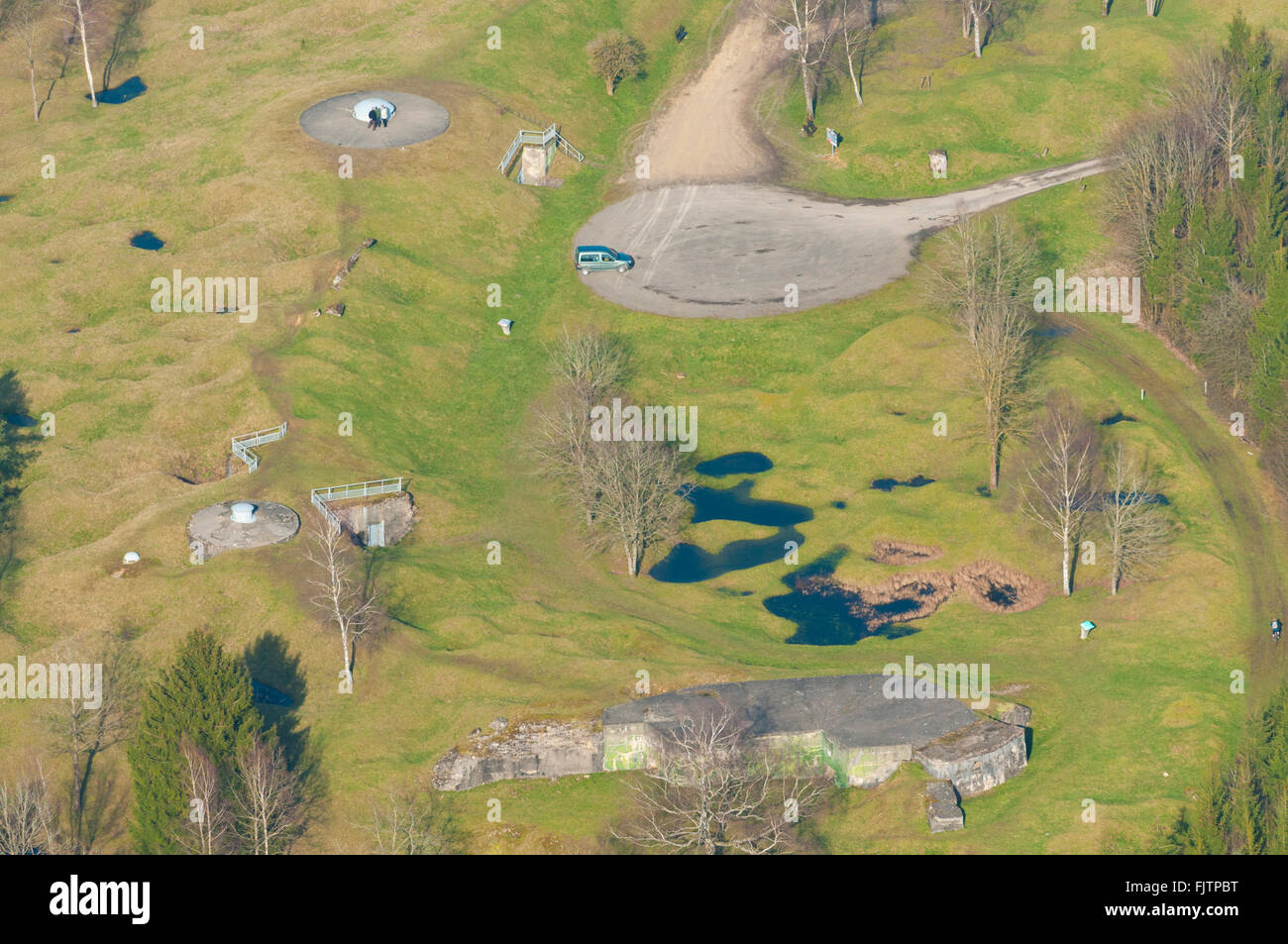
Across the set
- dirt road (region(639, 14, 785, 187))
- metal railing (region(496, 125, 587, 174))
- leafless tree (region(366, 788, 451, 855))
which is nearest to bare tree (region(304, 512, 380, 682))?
leafless tree (region(366, 788, 451, 855))

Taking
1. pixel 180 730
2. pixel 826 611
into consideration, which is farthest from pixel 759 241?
pixel 180 730

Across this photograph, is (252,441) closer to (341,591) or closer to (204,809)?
(341,591)

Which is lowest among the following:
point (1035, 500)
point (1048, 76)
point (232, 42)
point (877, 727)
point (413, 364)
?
point (877, 727)

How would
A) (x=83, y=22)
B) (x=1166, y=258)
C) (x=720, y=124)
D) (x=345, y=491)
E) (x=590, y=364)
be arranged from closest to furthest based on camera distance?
(x=345, y=491), (x=590, y=364), (x=1166, y=258), (x=720, y=124), (x=83, y=22)

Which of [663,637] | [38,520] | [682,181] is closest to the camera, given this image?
[663,637]

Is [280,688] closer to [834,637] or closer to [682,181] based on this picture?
[834,637]

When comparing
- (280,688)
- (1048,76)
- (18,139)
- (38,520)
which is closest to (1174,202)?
(1048,76)

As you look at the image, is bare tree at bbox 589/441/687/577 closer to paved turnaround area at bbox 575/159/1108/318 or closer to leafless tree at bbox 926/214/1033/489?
leafless tree at bbox 926/214/1033/489
